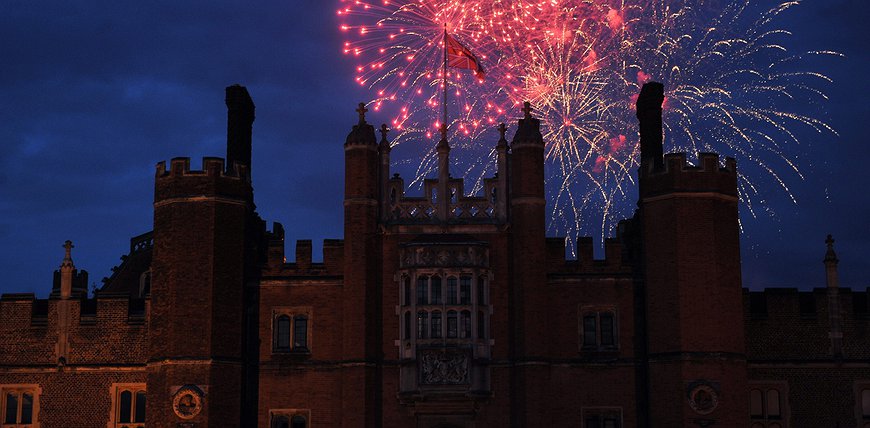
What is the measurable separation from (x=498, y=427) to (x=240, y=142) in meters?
15.3

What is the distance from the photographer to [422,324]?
43500mm

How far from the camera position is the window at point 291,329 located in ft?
147

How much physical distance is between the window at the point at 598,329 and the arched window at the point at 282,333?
36.0 feet

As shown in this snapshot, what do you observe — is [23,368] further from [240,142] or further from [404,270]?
[404,270]

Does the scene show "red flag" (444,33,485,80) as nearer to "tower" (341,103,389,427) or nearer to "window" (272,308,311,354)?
"tower" (341,103,389,427)

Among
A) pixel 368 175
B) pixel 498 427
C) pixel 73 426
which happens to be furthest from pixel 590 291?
pixel 73 426

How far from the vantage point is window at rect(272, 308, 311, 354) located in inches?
1762

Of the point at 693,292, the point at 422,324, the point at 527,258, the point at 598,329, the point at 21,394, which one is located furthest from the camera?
the point at 21,394

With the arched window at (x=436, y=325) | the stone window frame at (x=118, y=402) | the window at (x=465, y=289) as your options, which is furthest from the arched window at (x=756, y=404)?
the stone window frame at (x=118, y=402)

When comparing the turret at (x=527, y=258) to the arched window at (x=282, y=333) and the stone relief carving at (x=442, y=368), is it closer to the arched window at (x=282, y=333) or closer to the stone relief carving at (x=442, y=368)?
the stone relief carving at (x=442, y=368)

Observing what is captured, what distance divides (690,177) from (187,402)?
19.9m

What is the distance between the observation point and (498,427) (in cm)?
4350

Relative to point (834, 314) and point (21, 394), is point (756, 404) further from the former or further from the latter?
point (21, 394)

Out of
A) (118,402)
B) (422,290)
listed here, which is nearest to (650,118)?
(422,290)
